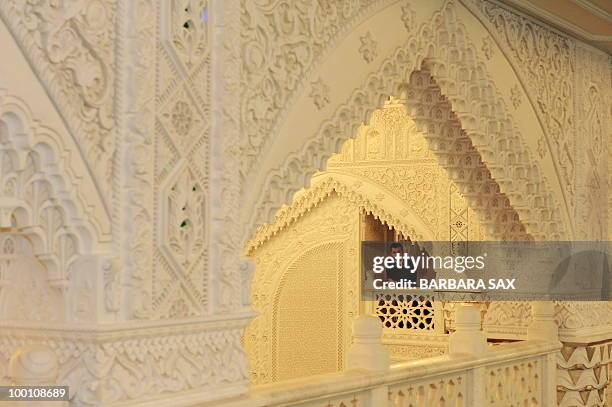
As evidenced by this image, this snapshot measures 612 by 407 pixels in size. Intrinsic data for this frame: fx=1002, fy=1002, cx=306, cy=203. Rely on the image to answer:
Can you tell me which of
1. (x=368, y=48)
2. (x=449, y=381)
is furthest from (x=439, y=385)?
(x=368, y=48)

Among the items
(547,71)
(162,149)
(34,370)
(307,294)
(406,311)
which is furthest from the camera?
(307,294)

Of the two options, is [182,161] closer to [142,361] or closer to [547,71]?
[142,361]

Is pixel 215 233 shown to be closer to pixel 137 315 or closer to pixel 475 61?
pixel 137 315

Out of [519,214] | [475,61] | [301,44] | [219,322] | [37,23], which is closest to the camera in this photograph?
[37,23]

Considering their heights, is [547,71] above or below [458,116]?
above

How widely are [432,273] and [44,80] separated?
3954 millimetres

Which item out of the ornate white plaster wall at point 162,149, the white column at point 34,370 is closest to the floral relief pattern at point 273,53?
the ornate white plaster wall at point 162,149

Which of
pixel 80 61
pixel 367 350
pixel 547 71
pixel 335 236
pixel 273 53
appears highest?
pixel 547 71

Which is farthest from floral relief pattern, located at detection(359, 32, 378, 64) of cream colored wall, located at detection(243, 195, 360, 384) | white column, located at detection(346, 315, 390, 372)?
cream colored wall, located at detection(243, 195, 360, 384)

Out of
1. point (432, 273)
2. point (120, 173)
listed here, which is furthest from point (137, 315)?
point (432, 273)

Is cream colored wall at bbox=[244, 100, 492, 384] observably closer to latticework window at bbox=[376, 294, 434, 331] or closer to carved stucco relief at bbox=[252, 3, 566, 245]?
latticework window at bbox=[376, 294, 434, 331]

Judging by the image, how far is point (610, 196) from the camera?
5977 millimetres

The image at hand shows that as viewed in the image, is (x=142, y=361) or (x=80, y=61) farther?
(x=142, y=361)

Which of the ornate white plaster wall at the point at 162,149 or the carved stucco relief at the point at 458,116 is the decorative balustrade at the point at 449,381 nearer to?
the ornate white plaster wall at the point at 162,149
